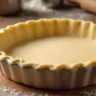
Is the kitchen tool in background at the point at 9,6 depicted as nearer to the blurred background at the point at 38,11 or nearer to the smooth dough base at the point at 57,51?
the blurred background at the point at 38,11

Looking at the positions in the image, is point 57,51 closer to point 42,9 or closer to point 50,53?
point 50,53

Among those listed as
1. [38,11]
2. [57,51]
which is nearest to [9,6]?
[38,11]

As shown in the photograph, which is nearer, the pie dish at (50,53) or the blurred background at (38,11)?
the pie dish at (50,53)

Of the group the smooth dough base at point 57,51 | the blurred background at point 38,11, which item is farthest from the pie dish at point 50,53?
the blurred background at point 38,11

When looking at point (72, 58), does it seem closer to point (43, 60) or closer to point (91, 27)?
point (43, 60)

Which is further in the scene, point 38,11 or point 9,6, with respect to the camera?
point 38,11

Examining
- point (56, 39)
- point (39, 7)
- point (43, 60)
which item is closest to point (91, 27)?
point (56, 39)
